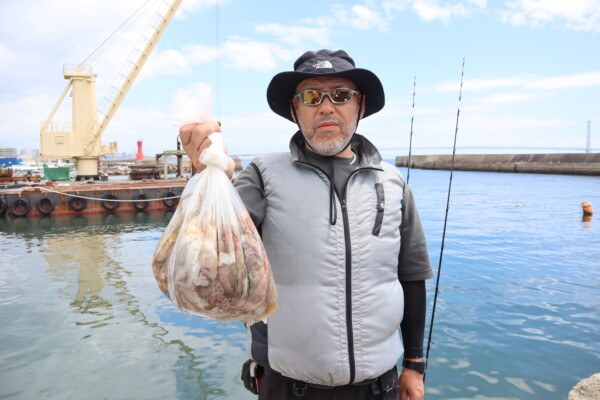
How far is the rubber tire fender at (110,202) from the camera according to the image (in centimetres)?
2272

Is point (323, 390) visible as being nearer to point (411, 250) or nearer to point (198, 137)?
point (411, 250)

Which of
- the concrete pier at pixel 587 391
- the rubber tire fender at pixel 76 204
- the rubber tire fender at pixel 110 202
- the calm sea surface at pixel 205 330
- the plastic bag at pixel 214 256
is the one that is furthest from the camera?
the rubber tire fender at pixel 110 202

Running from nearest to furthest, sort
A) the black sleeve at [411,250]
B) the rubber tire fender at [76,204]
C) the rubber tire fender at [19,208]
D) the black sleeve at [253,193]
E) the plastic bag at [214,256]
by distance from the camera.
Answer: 1. the plastic bag at [214,256]
2. the black sleeve at [253,193]
3. the black sleeve at [411,250]
4. the rubber tire fender at [19,208]
5. the rubber tire fender at [76,204]

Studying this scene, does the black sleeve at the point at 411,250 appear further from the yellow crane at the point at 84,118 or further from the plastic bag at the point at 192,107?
the yellow crane at the point at 84,118

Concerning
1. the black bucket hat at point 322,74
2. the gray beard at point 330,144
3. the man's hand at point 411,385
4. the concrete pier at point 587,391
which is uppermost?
the black bucket hat at point 322,74

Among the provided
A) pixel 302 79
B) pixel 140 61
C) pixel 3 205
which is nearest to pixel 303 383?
pixel 302 79

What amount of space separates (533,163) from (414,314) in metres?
76.3

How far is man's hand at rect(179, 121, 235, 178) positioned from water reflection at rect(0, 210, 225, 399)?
13.7ft

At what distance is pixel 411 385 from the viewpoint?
6.89 feet

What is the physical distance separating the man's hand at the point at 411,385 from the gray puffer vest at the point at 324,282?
318 mm

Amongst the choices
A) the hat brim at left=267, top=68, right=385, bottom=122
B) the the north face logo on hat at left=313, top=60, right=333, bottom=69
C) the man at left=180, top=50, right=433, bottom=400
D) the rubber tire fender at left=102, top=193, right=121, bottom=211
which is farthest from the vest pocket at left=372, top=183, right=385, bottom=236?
the rubber tire fender at left=102, top=193, right=121, bottom=211

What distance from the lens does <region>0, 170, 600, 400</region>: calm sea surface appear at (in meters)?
5.21

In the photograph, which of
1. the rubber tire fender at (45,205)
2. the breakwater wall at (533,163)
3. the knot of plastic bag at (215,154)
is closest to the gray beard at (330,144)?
the knot of plastic bag at (215,154)

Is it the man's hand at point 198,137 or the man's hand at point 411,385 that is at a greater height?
the man's hand at point 198,137
